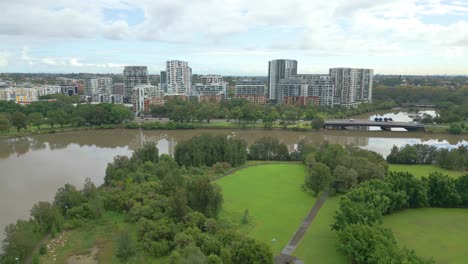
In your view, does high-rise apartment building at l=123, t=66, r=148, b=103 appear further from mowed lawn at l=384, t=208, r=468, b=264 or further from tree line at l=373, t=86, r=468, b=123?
mowed lawn at l=384, t=208, r=468, b=264

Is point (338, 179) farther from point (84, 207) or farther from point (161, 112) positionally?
point (161, 112)

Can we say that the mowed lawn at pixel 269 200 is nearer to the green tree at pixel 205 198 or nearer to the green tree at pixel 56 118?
the green tree at pixel 205 198

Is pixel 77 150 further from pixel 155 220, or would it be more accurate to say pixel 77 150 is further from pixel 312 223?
pixel 312 223

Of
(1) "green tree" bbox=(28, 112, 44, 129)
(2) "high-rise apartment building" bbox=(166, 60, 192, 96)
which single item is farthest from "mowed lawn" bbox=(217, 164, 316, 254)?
(2) "high-rise apartment building" bbox=(166, 60, 192, 96)

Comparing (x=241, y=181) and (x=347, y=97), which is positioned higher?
(x=347, y=97)

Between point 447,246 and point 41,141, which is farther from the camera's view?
point 41,141

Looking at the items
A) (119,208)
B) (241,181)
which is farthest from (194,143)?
(119,208)
